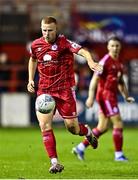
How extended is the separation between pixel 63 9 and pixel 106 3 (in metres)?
2.12

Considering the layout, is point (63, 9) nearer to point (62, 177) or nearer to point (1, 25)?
point (1, 25)

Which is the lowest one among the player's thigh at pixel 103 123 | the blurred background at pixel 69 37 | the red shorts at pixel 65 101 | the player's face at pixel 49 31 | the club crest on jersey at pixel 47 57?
the blurred background at pixel 69 37

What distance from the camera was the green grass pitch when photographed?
11.8 meters

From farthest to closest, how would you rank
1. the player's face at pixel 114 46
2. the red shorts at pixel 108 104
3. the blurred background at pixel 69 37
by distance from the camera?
the blurred background at pixel 69 37 → the red shorts at pixel 108 104 → the player's face at pixel 114 46

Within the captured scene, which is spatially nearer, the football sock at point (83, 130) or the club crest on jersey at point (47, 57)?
the club crest on jersey at point (47, 57)

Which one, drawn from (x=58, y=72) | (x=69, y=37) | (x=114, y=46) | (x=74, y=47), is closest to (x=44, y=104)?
(x=58, y=72)

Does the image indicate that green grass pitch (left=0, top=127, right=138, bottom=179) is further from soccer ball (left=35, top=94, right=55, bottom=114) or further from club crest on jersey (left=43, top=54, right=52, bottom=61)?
club crest on jersey (left=43, top=54, right=52, bottom=61)

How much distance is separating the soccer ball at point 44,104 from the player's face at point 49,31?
84 cm

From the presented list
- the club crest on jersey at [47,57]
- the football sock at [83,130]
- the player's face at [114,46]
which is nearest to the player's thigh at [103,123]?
the player's face at [114,46]

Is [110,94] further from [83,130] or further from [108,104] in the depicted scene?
[83,130]

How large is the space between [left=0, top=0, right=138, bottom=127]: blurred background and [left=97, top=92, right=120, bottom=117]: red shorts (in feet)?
33.7

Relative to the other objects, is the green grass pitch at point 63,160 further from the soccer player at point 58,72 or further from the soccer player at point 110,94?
the soccer player at point 58,72

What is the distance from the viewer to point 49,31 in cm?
1170

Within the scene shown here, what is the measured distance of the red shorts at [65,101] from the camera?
12.1 meters
